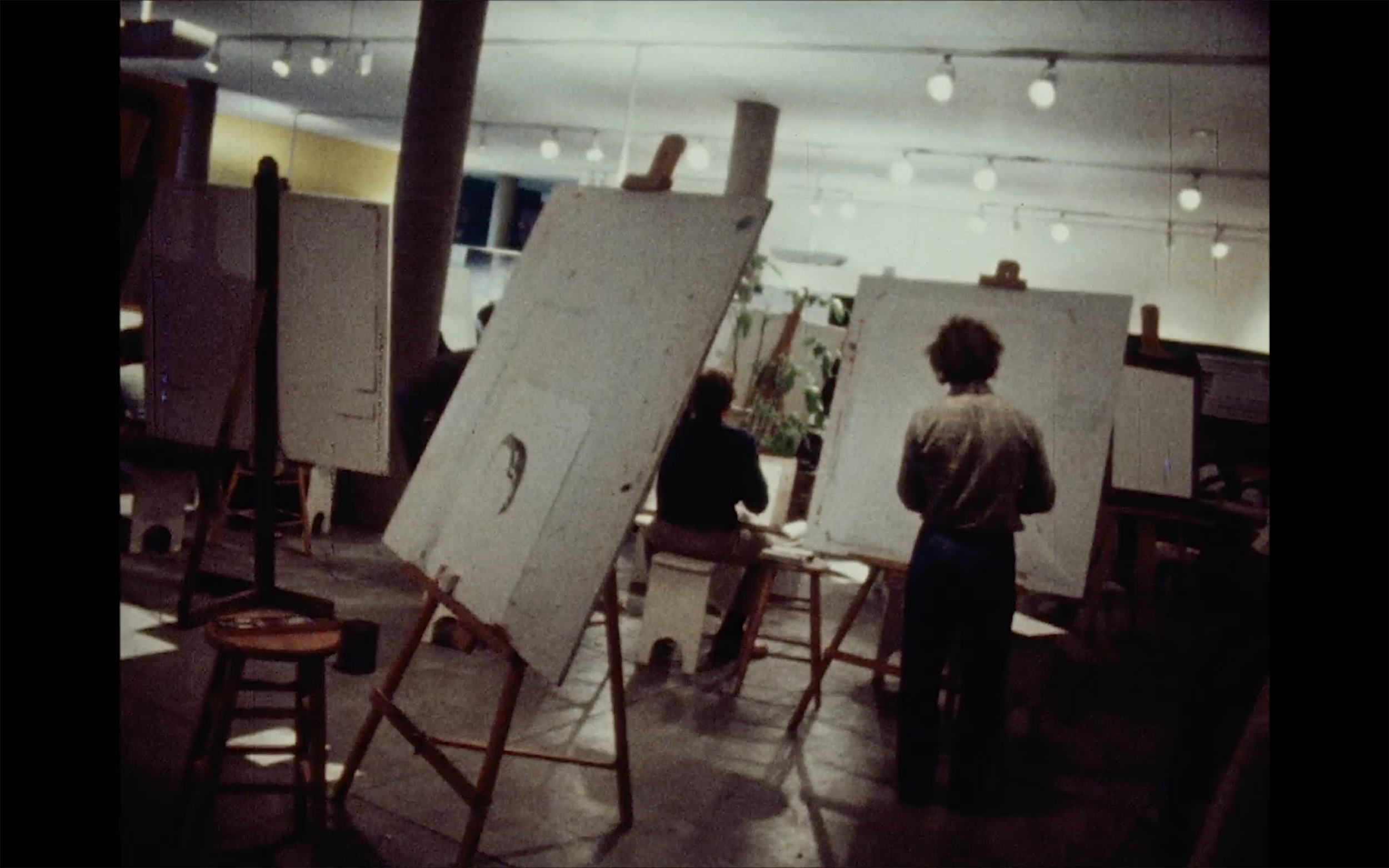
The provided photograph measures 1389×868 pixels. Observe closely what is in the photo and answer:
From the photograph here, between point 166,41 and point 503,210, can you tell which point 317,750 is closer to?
point 166,41

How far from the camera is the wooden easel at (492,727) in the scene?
2115 millimetres

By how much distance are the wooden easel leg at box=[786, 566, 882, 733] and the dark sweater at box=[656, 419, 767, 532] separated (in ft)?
2.31

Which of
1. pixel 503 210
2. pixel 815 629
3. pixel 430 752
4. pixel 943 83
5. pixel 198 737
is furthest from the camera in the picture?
pixel 503 210

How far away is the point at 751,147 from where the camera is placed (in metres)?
8.84

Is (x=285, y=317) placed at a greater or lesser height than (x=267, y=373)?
greater

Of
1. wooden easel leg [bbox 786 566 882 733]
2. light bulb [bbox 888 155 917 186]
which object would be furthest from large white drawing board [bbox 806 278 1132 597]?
light bulb [bbox 888 155 917 186]

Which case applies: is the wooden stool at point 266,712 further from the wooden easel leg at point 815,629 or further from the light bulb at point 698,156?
the light bulb at point 698,156

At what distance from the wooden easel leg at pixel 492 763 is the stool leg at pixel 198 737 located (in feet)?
2.12

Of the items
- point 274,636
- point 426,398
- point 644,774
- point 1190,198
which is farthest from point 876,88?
point 274,636

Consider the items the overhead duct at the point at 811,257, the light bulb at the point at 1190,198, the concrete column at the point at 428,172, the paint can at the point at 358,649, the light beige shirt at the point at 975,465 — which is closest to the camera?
the light beige shirt at the point at 975,465

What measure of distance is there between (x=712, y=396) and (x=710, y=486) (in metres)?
0.38

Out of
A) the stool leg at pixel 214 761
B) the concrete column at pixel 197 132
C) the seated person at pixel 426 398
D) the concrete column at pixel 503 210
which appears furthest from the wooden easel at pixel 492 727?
the concrete column at pixel 503 210

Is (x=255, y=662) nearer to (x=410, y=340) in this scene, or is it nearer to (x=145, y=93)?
(x=145, y=93)

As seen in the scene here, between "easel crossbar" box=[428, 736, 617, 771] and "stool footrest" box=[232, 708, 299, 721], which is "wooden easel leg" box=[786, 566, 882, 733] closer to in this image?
"easel crossbar" box=[428, 736, 617, 771]
